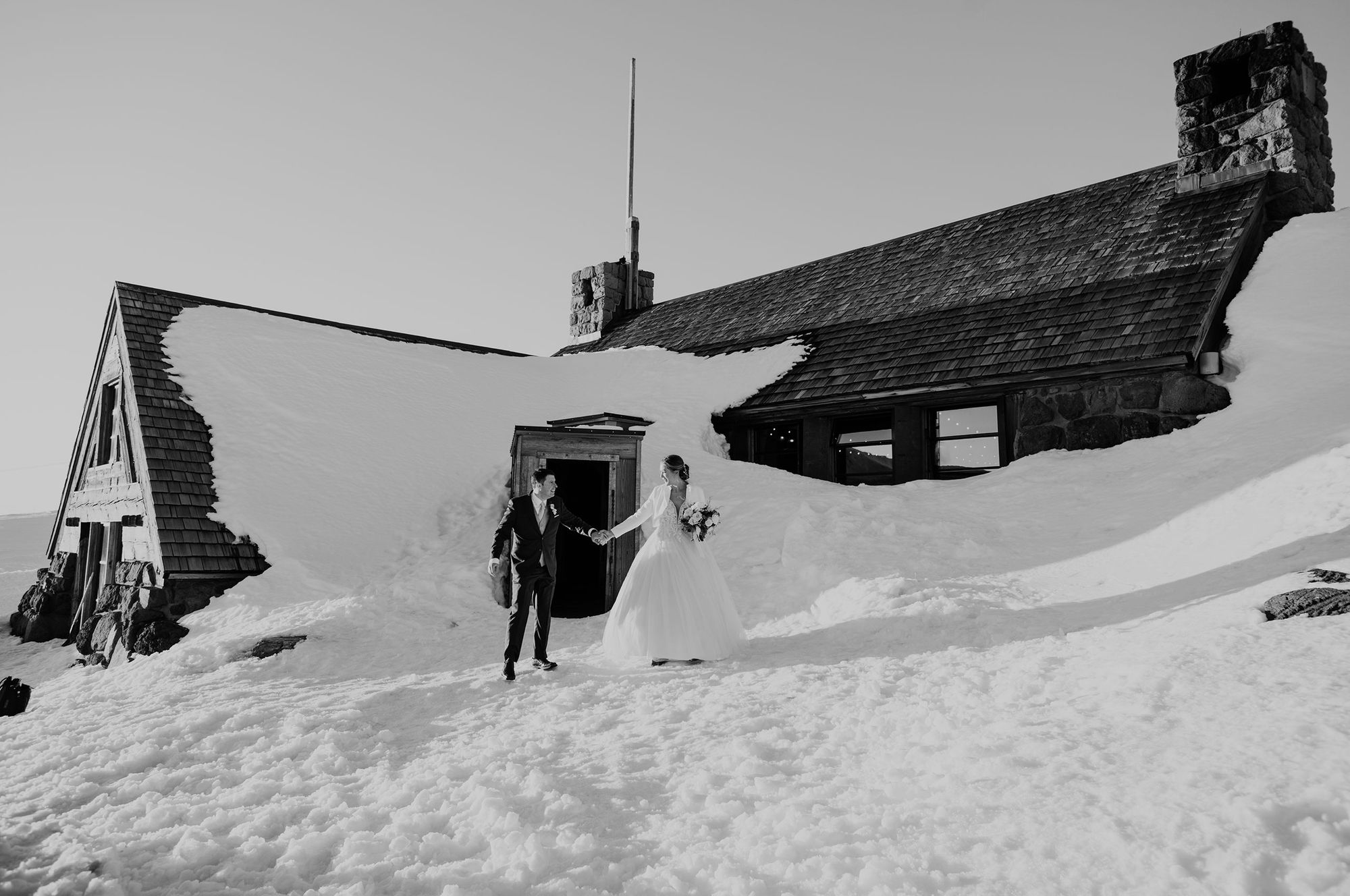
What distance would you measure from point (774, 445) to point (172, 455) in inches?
390

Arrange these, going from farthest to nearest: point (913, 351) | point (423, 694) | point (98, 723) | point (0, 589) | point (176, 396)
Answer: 1. point (0, 589)
2. point (913, 351)
3. point (176, 396)
4. point (423, 694)
5. point (98, 723)

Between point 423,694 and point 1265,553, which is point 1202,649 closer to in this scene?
point 1265,553

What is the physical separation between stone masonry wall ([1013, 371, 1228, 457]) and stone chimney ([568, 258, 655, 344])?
14.4 metres

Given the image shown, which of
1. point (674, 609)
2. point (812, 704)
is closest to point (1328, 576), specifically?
point (812, 704)

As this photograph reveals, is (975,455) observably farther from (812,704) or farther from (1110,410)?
(812,704)

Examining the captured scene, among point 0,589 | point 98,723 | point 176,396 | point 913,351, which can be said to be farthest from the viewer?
point 0,589

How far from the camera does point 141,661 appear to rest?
8.75 metres

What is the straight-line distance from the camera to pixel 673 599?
6918mm

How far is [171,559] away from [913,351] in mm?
11317

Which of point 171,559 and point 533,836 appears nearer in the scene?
point 533,836

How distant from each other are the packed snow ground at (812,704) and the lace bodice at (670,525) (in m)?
1.25

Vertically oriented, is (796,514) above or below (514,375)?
below

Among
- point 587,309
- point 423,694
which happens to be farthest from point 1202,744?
point 587,309

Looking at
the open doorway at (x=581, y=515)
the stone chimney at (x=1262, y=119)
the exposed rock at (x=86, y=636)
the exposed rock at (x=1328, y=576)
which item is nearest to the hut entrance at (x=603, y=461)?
the open doorway at (x=581, y=515)
